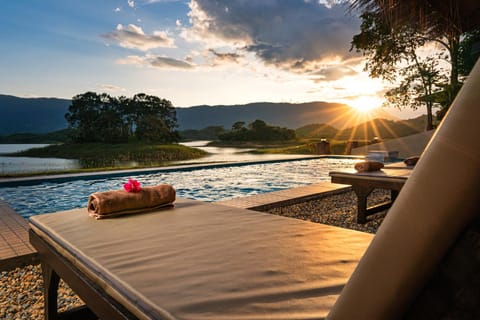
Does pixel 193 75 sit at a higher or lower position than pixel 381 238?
higher

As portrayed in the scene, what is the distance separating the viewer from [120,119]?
30.7m

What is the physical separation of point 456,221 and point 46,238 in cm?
190

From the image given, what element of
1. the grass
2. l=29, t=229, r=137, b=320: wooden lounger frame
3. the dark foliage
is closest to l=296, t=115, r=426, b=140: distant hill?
the dark foliage

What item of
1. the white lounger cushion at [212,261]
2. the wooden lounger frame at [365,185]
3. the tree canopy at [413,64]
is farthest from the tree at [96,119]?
the white lounger cushion at [212,261]

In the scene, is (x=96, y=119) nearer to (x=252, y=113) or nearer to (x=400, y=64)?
(x=400, y=64)

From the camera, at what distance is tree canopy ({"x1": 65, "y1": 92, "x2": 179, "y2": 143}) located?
2936 centimetres

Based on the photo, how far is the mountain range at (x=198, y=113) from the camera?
52531 millimetres

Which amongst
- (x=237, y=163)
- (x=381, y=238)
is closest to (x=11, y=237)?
(x=381, y=238)

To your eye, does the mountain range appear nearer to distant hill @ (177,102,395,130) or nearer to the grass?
distant hill @ (177,102,395,130)

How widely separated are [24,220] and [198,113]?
6305 centimetres

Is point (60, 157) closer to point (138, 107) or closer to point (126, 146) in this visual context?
point (126, 146)

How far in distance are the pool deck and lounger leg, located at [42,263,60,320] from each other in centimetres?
107

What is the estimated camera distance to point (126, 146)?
26578 millimetres

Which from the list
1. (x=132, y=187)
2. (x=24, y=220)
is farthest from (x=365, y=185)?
(x=24, y=220)
